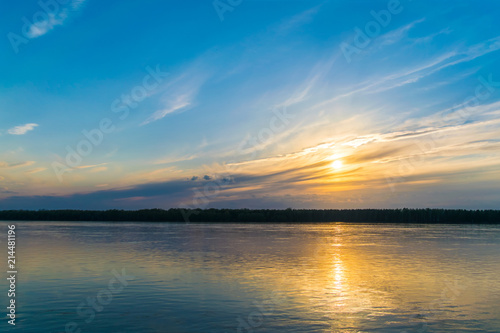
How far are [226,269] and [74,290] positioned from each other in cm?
872

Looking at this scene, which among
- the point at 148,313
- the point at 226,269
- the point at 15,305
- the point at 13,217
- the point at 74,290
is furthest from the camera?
the point at 13,217

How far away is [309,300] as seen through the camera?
51.8 ft

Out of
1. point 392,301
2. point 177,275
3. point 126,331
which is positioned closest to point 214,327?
point 126,331

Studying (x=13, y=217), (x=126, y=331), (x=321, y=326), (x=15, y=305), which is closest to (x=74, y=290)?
(x=15, y=305)

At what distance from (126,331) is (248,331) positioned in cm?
356

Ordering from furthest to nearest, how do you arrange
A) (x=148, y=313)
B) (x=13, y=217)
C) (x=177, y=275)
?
(x=13, y=217) → (x=177, y=275) → (x=148, y=313)

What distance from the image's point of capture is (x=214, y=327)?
12.2 metres

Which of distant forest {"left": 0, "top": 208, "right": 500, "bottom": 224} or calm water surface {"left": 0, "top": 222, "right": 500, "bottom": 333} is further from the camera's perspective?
distant forest {"left": 0, "top": 208, "right": 500, "bottom": 224}

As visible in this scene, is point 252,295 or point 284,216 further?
point 284,216

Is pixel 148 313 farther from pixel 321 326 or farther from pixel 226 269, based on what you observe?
pixel 226 269

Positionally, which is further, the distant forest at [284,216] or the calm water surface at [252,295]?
the distant forest at [284,216]

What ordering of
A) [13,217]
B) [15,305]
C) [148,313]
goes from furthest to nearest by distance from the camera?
[13,217] → [15,305] → [148,313]

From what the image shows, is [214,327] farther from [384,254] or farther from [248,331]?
A: [384,254]

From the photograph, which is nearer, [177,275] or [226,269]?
[177,275]
